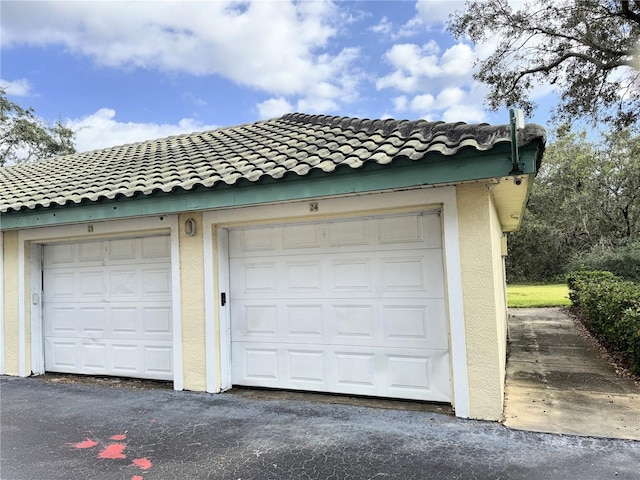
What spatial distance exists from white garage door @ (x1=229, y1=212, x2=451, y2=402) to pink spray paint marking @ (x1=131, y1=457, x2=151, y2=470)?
225 centimetres

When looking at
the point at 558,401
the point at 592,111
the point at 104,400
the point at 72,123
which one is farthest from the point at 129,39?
the point at 72,123

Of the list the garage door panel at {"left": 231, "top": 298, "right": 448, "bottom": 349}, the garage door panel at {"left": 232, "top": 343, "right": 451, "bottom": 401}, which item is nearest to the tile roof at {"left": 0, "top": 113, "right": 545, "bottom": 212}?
the garage door panel at {"left": 231, "top": 298, "right": 448, "bottom": 349}

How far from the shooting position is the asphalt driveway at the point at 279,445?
3434 millimetres

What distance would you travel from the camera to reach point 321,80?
59.0 feet

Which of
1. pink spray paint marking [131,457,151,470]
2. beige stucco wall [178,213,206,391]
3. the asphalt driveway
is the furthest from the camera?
beige stucco wall [178,213,206,391]

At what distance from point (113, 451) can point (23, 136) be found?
2828 cm

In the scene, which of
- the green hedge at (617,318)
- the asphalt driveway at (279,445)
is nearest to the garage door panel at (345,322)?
the asphalt driveway at (279,445)

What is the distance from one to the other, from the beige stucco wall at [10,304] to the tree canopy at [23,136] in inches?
896

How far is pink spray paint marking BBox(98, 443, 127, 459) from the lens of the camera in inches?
152

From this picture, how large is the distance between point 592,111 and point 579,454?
1355 centimetres

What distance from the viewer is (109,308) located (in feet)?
22.4

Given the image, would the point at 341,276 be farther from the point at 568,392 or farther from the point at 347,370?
the point at 568,392

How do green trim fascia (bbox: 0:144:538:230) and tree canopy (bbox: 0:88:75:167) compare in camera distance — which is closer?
green trim fascia (bbox: 0:144:538:230)

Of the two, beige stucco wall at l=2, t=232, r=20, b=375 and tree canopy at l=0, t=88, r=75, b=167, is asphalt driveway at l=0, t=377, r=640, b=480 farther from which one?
tree canopy at l=0, t=88, r=75, b=167
